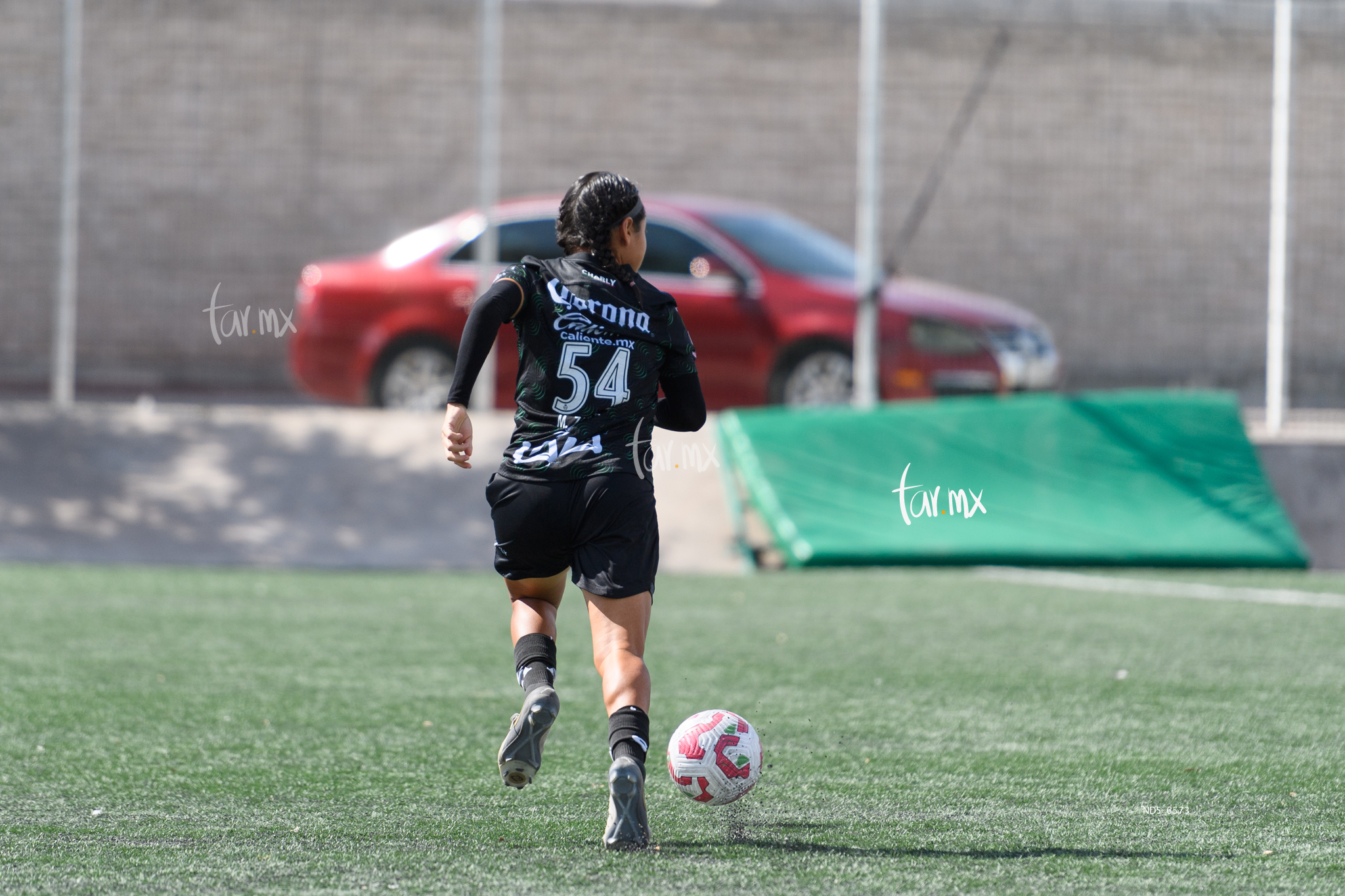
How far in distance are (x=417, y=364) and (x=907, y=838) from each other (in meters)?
9.00

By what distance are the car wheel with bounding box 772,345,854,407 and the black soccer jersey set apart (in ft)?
26.8

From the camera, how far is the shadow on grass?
142 inches

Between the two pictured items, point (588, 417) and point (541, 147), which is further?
point (541, 147)

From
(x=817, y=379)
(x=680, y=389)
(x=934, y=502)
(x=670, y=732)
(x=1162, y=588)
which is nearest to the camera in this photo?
(x=680, y=389)

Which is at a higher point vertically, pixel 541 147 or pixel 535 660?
pixel 541 147

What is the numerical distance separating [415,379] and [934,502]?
13.8 feet

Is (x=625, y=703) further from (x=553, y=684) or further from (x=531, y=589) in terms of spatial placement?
(x=531, y=589)

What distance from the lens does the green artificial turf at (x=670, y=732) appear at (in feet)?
11.5

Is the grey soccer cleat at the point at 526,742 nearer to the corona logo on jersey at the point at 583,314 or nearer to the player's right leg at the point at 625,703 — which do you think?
the player's right leg at the point at 625,703

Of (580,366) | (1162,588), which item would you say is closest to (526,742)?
(580,366)

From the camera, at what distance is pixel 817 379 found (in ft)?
39.6

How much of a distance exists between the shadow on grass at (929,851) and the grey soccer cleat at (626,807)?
15cm

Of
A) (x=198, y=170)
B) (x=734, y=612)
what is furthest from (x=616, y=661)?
(x=198, y=170)

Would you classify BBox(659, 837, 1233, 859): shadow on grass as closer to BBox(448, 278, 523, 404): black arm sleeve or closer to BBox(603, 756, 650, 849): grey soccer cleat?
BBox(603, 756, 650, 849): grey soccer cleat
